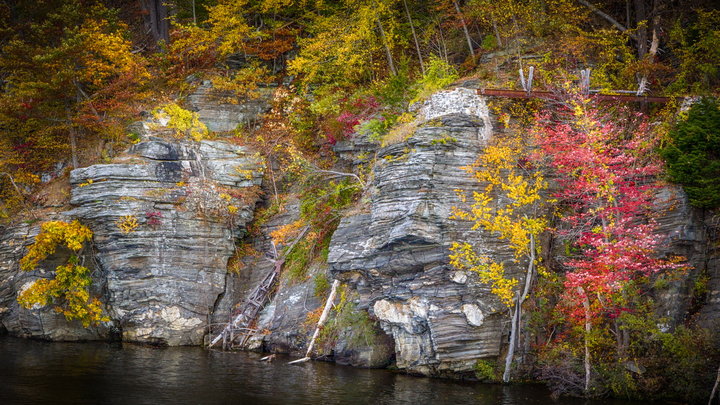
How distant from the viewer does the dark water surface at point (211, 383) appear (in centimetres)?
1584

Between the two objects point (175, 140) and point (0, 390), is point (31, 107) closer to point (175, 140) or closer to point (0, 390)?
point (175, 140)

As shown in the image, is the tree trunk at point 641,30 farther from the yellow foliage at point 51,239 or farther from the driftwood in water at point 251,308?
the yellow foliage at point 51,239

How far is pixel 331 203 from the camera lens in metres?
26.7

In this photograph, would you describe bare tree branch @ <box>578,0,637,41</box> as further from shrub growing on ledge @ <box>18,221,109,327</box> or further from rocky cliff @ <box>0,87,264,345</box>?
shrub growing on ledge @ <box>18,221,109,327</box>

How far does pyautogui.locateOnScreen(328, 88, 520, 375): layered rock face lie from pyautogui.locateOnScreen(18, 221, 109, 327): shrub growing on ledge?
11487 millimetres

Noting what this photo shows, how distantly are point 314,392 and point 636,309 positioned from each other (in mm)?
9898

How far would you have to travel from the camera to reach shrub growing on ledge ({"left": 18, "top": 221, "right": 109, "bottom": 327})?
24.4 m

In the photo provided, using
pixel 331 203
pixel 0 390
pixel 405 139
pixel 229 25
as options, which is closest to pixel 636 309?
pixel 405 139

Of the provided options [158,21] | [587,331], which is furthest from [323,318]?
[158,21]

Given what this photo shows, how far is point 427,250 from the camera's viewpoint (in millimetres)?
19641

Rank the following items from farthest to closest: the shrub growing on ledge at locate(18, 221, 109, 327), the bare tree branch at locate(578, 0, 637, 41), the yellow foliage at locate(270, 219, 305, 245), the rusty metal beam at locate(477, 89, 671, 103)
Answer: the yellow foliage at locate(270, 219, 305, 245)
the shrub growing on ledge at locate(18, 221, 109, 327)
the bare tree branch at locate(578, 0, 637, 41)
the rusty metal beam at locate(477, 89, 671, 103)

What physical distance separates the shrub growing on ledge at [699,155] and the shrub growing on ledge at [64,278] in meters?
23.4

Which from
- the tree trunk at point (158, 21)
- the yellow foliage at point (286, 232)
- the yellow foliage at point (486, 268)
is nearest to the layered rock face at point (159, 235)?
the yellow foliage at point (286, 232)

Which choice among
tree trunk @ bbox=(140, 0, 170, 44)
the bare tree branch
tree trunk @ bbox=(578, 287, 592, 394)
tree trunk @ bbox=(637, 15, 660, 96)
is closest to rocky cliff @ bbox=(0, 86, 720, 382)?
tree trunk @ bbox=(578, 287, 592, 394)
